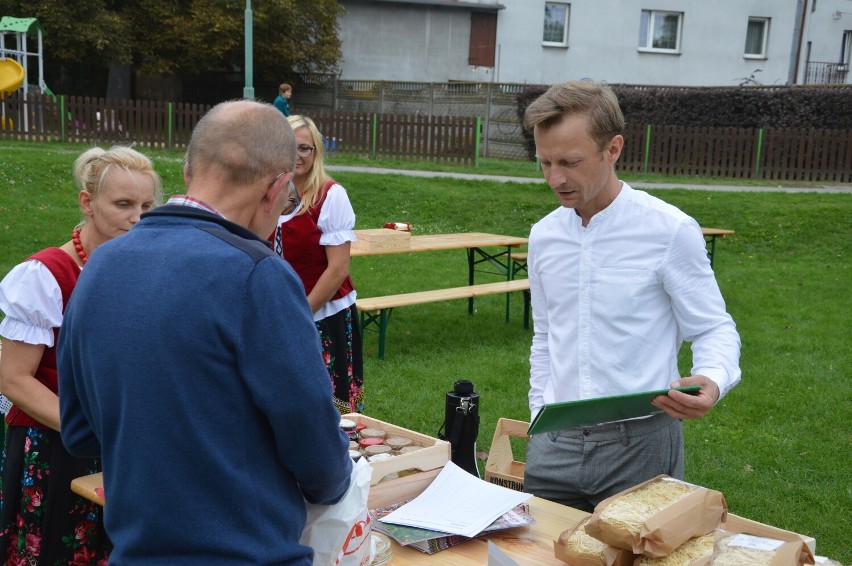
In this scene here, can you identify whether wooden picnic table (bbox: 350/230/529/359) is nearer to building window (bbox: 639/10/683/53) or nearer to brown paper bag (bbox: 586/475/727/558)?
brown paper bag (bbox: 586/475/727/558)

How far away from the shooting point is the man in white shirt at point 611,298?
92.9 inches

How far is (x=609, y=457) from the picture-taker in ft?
8.15

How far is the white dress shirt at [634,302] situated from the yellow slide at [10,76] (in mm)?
20446

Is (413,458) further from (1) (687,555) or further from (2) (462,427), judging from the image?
(1) (687,555)

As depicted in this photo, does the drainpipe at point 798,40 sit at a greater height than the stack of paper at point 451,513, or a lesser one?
greater

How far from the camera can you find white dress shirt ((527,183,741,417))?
2385mm

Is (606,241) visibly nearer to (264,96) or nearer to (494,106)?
(494,106)

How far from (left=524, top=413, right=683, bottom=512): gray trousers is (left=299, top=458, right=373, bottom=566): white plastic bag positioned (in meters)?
0.96

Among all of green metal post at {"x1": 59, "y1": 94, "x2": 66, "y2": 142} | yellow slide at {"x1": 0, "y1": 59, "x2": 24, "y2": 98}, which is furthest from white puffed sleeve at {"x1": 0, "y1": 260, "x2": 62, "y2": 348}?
yellow slide at {"x1": 0, "y1": 59, "x2": 24, "y2": 98}

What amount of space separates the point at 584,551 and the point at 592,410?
40 cm

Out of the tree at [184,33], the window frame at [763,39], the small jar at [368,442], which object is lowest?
the small jar at [368,442]

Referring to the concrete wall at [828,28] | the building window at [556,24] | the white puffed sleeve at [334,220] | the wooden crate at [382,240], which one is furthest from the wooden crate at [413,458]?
the concrete wall at [828,28]

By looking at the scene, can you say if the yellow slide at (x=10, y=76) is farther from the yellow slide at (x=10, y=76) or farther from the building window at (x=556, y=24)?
the building window at (x=556, y=24)

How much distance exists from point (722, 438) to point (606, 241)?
154 inches
